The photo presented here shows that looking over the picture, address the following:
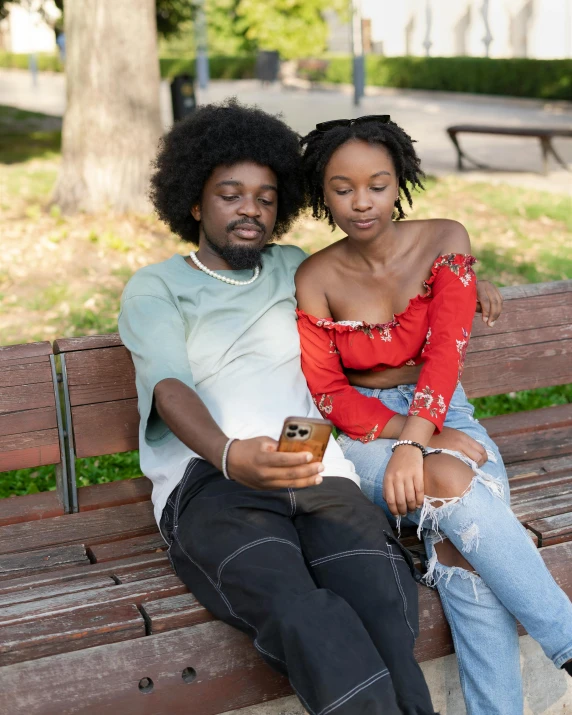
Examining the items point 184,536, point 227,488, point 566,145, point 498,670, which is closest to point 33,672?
point 184,536

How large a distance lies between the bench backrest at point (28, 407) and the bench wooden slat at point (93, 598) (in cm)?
58

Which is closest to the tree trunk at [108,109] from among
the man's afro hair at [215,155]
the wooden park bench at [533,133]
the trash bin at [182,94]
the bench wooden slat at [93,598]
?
the trash bin at [182,94]

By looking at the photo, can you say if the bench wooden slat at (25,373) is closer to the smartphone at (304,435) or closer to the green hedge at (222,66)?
the smartphone at (304,435)

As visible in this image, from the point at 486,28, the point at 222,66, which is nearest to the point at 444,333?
the point at 486,28

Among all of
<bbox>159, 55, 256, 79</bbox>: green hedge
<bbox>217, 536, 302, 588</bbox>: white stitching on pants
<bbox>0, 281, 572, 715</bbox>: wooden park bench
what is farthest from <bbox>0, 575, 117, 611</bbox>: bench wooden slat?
<bbox>159, 55, 256, 79</bbox>: green hedge

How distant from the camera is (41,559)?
114 inches

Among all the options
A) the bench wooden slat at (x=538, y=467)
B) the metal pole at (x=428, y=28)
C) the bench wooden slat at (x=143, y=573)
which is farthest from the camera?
the metal pole at (x=428, y=28)

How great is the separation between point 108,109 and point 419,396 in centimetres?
539

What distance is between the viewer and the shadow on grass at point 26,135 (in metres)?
13.8

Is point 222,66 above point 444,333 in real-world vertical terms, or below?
above

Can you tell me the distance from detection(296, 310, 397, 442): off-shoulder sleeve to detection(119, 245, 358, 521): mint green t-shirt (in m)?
0.03

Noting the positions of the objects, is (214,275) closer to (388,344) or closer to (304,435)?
(388,344)

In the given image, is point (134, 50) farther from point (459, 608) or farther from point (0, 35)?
point (0, 35)

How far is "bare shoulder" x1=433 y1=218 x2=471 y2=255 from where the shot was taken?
3105 millimetres
